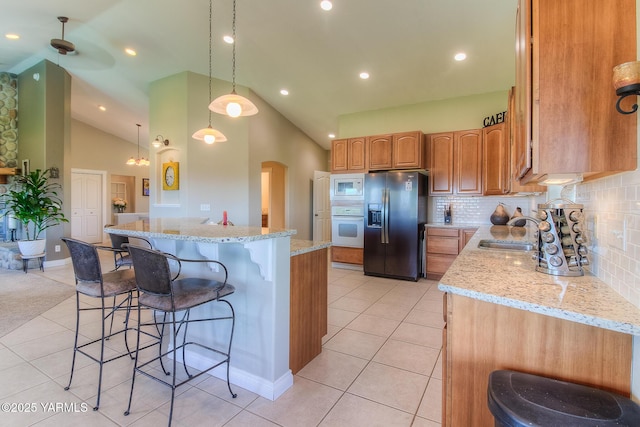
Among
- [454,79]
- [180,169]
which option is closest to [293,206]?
[180,169]

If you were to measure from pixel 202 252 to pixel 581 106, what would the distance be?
197 cm

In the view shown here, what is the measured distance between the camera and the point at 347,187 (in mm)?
5242

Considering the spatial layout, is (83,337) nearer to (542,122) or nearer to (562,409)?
(562,409)

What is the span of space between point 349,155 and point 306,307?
11.8ft

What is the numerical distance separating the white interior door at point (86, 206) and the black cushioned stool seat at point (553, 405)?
10.1 meters

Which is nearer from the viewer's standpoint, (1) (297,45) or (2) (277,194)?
(1) (297,45)

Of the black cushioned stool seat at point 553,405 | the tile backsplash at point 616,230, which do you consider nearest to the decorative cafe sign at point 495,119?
the tile backsplash at point 616,230

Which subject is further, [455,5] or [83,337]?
[455,5]

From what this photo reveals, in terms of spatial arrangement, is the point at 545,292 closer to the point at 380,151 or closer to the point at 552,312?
the point at 552,312

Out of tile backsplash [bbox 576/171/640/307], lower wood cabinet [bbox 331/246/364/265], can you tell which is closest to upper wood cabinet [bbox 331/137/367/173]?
lower wood cabinet [bbox 331/246/364/265]

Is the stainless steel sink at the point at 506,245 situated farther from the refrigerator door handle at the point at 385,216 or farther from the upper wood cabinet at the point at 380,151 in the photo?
the upper wood cabinet at the point at 380,151

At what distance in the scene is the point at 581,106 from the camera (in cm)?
106

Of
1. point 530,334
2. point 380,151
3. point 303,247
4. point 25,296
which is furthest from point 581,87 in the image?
point 25,296

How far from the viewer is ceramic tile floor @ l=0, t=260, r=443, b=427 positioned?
5.47 feet
